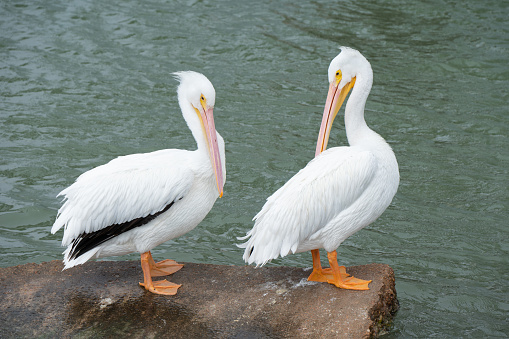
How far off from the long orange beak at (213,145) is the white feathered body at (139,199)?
11 cm

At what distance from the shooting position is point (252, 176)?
7.17 m

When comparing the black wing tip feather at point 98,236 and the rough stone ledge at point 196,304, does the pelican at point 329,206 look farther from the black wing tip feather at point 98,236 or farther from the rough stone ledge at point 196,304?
the black wing tip feather at point 98,236

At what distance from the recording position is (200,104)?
4.61m

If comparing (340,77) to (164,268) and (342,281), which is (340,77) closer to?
(342,281)

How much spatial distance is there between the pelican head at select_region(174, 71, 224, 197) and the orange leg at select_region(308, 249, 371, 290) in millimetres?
931

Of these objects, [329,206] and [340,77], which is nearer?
[329,206]

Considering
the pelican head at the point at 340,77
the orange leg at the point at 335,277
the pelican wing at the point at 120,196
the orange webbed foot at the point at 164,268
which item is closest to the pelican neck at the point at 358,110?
the pelican head at the point at 340,77

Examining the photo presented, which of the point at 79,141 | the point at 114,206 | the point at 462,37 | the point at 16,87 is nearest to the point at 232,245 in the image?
the point at 114,206

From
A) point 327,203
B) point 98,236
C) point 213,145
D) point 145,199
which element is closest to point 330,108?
point 327,203

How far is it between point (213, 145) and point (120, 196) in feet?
2.42

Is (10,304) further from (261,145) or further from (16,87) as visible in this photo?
(16,87)

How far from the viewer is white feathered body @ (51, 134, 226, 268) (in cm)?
433

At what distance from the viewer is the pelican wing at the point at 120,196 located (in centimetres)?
432

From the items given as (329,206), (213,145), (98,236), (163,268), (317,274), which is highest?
(213,145)
